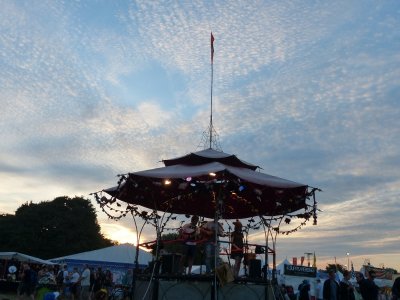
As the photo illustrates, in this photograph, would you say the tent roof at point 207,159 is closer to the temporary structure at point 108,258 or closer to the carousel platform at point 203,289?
the carousel platform at point 203,289

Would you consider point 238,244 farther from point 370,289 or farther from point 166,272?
point 370,289

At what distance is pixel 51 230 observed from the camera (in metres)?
61.8

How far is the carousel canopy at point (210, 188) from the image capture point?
35.5 ft

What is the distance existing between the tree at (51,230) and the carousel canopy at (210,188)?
47.3 m

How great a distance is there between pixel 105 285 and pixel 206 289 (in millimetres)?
16335

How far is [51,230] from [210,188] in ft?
184

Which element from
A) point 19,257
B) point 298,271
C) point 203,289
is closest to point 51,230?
point 19,257

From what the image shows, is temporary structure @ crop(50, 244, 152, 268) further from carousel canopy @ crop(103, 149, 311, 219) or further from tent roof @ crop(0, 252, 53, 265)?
carousel canopy @ crop(103, 149, 311, 219)

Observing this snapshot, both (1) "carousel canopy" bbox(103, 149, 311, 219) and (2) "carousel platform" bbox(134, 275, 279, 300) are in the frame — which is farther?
(1) "carousel canopy" bbox(103, 149, 311, 219)

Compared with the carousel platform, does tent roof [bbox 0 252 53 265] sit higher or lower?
higher

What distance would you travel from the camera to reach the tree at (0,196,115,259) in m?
59.9

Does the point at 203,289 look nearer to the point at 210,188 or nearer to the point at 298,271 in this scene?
the point at 210,188

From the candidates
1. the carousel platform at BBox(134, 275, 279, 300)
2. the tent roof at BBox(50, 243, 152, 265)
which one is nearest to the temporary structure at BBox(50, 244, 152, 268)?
the tent roof at BBox(50, 243, 152, 265)

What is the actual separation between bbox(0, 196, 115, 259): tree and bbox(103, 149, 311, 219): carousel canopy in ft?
155
